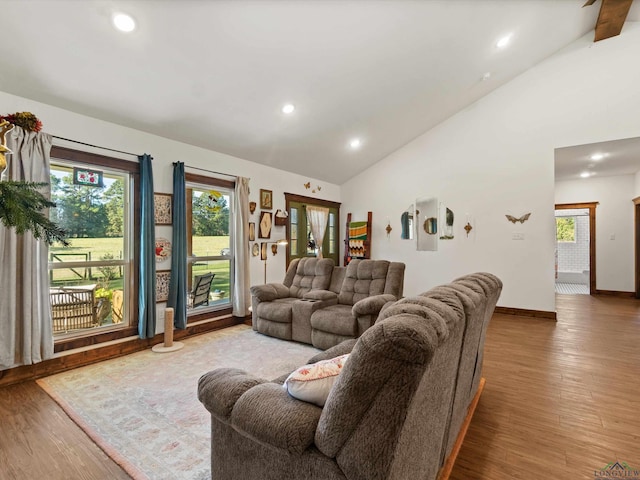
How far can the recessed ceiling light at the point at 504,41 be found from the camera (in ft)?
13.8

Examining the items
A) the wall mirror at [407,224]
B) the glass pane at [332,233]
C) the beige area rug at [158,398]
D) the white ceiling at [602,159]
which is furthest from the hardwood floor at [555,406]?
the glass pane at [332,233]

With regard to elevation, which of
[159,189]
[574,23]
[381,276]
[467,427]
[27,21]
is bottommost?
[467,427]

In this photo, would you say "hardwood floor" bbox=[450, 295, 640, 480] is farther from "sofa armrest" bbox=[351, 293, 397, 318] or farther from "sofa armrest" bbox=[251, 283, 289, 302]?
"sofa armrest" bbox=[251, 283, 289, 302]

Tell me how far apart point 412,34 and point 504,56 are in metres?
2.00

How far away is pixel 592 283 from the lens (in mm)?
7035

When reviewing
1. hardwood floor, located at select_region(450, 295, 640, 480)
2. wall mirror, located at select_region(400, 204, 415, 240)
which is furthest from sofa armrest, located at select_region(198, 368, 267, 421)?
wall mirror, located at select_region(400, 204, 415, 240)

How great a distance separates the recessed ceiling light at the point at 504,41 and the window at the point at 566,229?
6.83 meters

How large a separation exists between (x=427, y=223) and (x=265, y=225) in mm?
3238

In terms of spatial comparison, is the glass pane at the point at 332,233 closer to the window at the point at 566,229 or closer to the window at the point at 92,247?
the window at the point at 92,247

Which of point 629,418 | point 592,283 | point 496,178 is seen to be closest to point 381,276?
point 629,418

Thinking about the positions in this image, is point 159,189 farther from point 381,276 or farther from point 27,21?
point 381,276

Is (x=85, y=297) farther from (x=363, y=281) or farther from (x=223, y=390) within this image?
(x=363, y=281)

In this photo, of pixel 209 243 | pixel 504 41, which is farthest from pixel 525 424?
pixel 504 41

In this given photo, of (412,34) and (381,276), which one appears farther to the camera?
(381,276)
